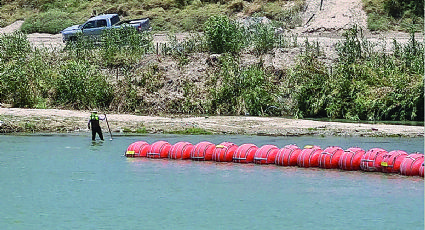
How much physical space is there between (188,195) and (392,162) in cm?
661

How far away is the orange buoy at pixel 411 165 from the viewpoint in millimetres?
22984

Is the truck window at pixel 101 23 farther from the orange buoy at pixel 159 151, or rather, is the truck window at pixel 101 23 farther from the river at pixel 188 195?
the orange buoy at pixel 159 151

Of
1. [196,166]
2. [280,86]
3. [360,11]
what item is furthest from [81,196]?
[360,11]

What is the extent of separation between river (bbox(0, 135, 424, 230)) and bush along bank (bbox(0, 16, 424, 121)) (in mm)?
10452

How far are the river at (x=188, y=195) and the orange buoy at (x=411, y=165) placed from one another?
0.83 ft

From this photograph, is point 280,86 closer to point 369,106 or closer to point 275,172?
point 369,106

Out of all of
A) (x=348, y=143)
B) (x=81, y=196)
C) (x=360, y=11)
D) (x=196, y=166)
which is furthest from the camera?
(x=360, y=11)

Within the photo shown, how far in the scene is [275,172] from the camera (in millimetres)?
24641

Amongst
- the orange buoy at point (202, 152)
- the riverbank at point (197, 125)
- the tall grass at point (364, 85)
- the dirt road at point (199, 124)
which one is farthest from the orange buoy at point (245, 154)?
the tall grass at point (364, 85)

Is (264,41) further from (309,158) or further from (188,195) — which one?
(188,195)

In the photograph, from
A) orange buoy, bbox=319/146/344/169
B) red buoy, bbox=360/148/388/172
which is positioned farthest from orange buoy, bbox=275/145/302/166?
red buoy, bbox=360/148/388/172

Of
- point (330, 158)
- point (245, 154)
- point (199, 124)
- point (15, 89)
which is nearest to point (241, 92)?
point (199, 124)

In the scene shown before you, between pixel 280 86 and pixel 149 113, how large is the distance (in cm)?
746

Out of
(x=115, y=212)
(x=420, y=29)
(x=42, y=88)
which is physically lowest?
(x=115, y=212)
